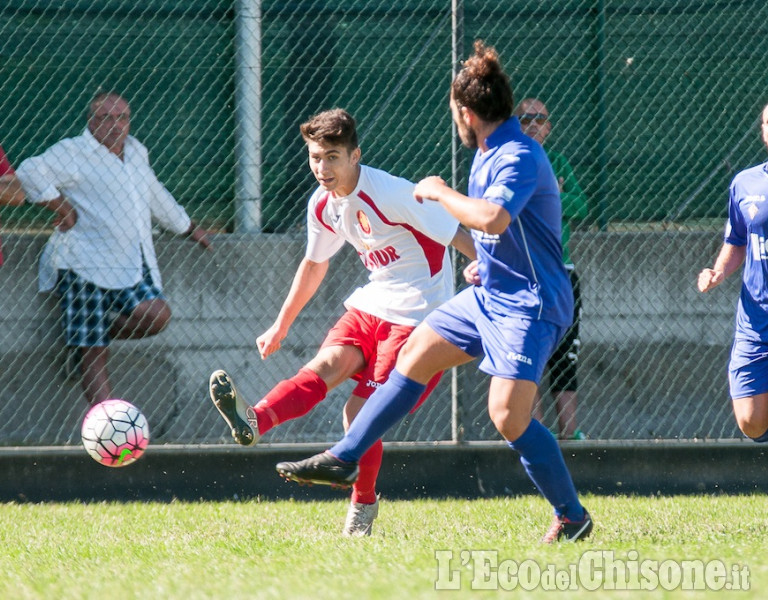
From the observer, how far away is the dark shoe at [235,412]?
5.11 m

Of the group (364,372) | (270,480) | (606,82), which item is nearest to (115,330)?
(270,480)

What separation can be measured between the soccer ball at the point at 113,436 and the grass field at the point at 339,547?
39 centimetres

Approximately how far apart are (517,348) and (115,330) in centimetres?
345

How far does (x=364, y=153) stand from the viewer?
7781 mm

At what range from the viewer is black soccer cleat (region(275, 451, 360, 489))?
4.74 m

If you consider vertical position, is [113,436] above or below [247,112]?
below

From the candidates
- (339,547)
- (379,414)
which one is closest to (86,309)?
(379,414)

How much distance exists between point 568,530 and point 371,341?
1333mm

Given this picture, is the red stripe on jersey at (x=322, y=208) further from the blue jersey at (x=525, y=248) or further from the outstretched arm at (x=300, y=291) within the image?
the blue jersey at (x=525, y=248)

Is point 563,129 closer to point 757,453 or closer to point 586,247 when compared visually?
point 586,247

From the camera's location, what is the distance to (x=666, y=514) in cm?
625

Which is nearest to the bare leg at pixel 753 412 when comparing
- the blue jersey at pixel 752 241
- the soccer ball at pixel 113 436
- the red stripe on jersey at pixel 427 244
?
the blue jersey at pixel 752 241

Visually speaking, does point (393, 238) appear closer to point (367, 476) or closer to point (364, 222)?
point (364, 222)

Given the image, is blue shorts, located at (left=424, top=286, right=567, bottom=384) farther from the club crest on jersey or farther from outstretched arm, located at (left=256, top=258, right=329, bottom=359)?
outstretched arm, located at (left=256, top=258, right=329, bottom=359)
